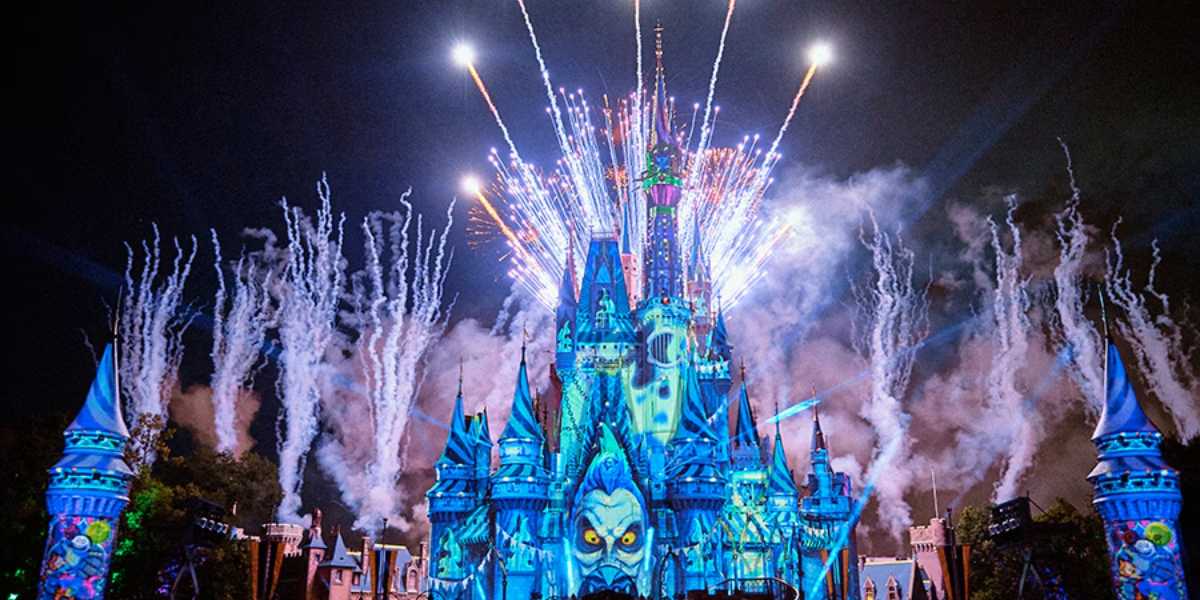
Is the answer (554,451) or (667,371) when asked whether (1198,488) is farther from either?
(554,451)

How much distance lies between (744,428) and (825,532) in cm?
812

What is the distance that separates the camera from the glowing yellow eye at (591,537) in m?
51.7

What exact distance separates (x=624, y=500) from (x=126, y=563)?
24.8 m

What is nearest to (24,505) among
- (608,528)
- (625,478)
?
(608,528)

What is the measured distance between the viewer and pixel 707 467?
52.1m

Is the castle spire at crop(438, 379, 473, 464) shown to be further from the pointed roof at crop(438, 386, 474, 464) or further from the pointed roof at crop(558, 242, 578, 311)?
the pointed roof at crop(558, 242, 578, 311)

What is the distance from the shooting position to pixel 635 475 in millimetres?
53219

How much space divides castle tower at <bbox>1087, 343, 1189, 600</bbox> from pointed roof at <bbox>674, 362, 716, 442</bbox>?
23375 mm

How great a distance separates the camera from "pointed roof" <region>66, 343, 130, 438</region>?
111ft

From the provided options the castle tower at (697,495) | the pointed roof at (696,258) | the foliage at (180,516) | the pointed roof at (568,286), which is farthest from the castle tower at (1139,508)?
the pointed roof at (696,258)

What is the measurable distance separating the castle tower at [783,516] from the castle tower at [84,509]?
36.8 meters

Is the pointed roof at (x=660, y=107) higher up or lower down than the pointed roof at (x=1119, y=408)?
higher up

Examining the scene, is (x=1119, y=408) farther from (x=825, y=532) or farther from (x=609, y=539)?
(x=825, y=532)

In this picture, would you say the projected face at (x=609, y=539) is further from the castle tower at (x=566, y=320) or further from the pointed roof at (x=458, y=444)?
the castle tower at (x=566, y=320)
